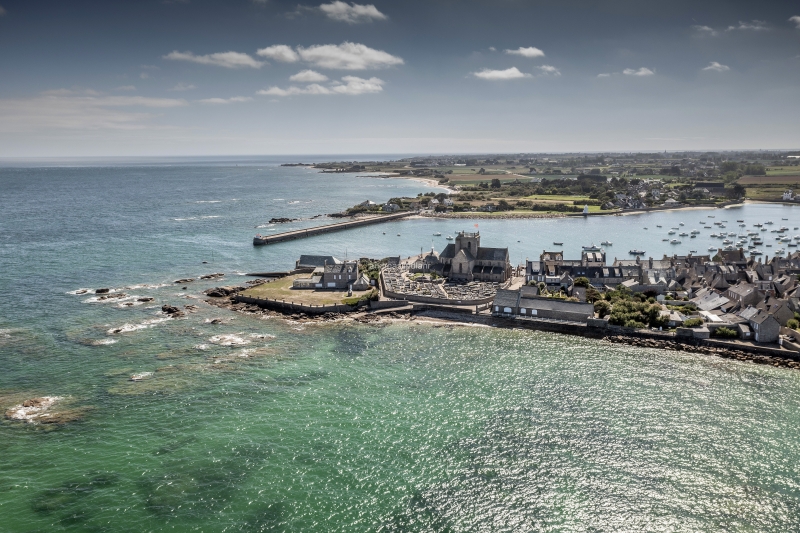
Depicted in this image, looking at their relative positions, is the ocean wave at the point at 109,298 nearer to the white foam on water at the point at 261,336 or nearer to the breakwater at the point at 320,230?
the white foam on water at the point at 261,336

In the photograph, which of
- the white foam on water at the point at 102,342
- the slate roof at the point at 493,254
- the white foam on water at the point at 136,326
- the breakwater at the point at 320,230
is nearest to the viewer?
the white foam on water at the point at 102,342

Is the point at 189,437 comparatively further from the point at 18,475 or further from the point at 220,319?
the point at 220,319

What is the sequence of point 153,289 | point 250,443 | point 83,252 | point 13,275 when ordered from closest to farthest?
point 250,443 < point 153,289 < point 13,275 < point 83,252

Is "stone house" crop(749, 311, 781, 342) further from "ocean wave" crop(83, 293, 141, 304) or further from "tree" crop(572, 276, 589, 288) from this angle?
"ocean wave" crop(83, 293, 141, 304)

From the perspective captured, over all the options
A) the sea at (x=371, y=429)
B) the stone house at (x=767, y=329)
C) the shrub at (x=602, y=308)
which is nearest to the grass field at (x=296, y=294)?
the sea at (x=371, y=429)

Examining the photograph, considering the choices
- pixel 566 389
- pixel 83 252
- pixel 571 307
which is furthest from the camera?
pixel 83 252

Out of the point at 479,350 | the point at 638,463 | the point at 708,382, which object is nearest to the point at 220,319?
the point at 479,350
